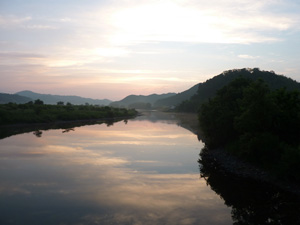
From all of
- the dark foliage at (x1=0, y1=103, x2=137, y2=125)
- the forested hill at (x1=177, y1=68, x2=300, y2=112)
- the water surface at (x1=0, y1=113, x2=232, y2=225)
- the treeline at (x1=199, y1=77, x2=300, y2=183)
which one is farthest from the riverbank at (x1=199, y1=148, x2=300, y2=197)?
the forested hill at (x1=177, y1=68, x2=300, y2=112)

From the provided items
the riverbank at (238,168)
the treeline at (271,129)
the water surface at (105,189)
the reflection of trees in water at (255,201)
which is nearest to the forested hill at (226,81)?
the riverbank at (238,168)

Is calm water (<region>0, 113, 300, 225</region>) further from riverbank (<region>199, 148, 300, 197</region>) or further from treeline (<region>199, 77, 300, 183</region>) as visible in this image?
treeline (<region>199, 77, 300, 183</region>)

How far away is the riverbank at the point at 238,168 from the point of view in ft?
69.9

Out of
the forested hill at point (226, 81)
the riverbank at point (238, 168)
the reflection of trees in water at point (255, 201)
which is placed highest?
the forested hill at point (226, 81)

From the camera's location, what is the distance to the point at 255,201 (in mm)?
19250

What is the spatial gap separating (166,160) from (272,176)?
1248cm

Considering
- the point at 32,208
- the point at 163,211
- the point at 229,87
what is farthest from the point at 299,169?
the point at 229,87

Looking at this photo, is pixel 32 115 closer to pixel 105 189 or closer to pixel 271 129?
pixel 105 189

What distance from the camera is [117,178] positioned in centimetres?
2478

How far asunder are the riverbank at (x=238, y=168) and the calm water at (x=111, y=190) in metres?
1.58

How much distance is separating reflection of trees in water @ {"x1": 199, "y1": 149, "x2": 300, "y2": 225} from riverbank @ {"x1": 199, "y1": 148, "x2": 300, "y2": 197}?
68 centimetres

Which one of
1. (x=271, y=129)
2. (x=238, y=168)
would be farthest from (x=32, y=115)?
(x=271, y=129)

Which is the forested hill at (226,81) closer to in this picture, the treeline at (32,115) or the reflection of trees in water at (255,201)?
the treeline at (32,115)

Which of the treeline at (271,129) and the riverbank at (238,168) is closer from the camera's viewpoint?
the riverbank at (238,168)
